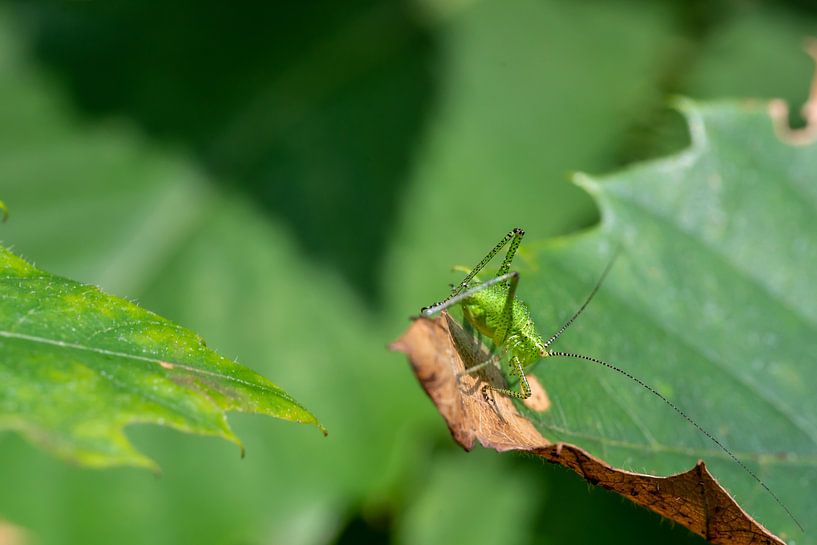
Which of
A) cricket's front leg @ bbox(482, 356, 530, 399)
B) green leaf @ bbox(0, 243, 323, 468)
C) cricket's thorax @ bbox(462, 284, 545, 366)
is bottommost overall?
green leaf @ bbox(0, 243, 323, 468)

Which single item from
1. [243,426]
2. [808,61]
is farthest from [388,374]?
[808,61]

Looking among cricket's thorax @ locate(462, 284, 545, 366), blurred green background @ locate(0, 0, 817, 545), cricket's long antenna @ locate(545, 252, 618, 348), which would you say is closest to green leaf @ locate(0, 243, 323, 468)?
cricket's thorax @ locate(462, 284, 545, 366)

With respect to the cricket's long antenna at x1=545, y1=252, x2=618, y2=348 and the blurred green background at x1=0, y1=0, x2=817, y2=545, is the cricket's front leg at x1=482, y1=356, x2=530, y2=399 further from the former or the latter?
the blurred green background at x1=0, y1=0, x2=817, y2=545

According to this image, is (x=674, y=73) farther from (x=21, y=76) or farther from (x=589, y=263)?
(x=21, y=76)

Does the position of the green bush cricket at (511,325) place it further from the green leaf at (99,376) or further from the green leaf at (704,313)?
the green leaf at (99,376)

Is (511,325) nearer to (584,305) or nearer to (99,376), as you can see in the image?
(584,305)

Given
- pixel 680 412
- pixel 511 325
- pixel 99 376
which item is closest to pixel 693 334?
pixel 680 412
